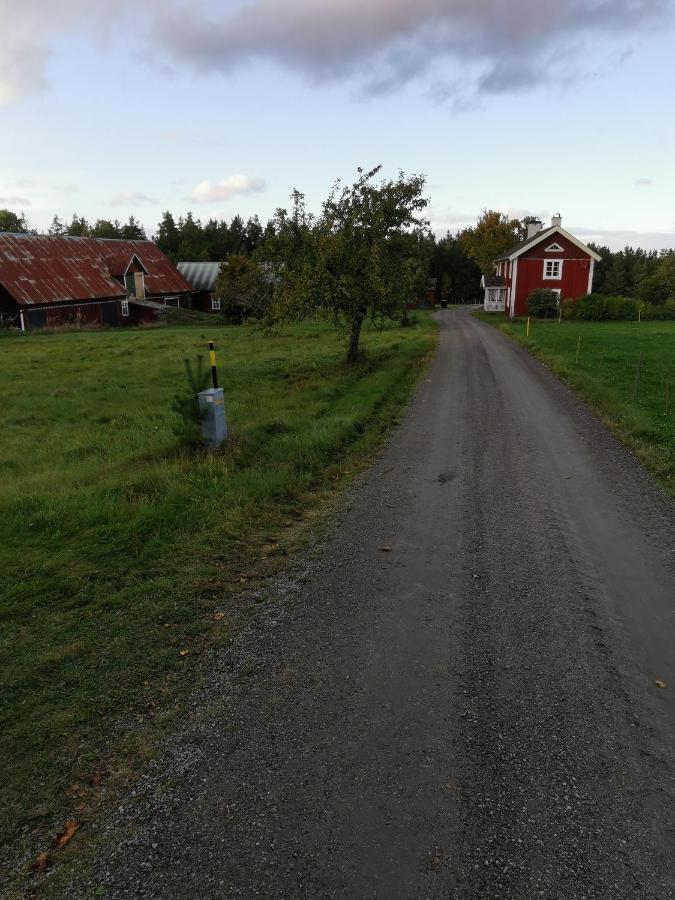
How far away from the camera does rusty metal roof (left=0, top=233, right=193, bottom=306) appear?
4185 centimetres

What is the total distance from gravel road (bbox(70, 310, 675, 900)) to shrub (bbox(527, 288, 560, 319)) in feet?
136

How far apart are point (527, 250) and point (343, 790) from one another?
49331 mm

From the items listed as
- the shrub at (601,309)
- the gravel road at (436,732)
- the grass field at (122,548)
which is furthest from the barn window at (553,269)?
the gravel road at (436,732)

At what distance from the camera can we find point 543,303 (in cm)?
4616

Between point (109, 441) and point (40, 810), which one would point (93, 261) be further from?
point (40, 810)

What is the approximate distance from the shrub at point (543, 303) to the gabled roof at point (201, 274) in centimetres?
3180

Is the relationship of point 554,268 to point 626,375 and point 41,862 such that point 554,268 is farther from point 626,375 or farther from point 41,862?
point 41,862

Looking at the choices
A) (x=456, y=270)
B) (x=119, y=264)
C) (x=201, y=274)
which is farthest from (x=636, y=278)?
(x=119, y=264)

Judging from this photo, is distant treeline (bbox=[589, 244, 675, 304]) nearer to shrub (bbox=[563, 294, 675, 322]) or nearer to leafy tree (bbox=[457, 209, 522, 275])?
leafy tree (bbox=[457, 209, 522, 275])

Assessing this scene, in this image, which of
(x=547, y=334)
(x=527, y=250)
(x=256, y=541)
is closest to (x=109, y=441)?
(x=256, y=541)

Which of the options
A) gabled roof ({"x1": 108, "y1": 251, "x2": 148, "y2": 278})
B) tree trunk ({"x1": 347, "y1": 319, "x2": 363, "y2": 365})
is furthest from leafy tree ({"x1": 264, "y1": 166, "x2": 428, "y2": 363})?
gabled roof ({"x1": 108, "y1": 251, "x2": 148, "y2": 278})

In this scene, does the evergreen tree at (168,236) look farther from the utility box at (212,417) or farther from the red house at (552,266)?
the utility box at (212,417)

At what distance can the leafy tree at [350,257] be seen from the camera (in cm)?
1967

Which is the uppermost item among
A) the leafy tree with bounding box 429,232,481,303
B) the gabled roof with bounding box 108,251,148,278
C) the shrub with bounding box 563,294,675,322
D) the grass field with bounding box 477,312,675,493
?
the leafy tree with bounding box 429,232,481,303
